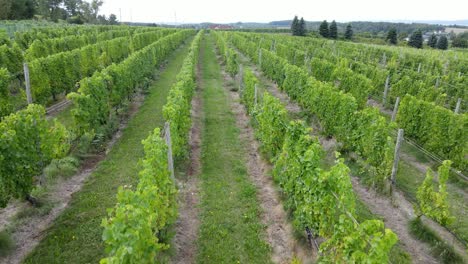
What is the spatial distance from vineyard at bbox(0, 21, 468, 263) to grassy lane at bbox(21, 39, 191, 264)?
0.04 metres

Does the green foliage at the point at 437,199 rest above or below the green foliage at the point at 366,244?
below

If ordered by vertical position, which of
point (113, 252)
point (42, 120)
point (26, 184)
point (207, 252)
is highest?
point (42, 120)

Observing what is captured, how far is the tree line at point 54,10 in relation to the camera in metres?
59.8

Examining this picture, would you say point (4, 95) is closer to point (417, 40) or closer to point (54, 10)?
point (417, 40)

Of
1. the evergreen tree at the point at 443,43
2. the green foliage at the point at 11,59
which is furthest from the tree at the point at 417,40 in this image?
the green foliage at the point at 11,59

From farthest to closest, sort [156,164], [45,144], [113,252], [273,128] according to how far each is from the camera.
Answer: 1. [273,128]
2. [45,144]
3. [156,164]
4. [113,252]

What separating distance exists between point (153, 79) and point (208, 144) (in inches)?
423

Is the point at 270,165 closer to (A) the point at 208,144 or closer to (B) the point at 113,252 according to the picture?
(A) the point at 208,144

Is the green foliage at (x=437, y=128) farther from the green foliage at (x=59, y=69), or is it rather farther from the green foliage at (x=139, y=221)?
the green foliage at (x=59, y=69)

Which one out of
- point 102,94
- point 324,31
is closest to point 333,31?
point 324,31

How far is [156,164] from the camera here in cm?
639

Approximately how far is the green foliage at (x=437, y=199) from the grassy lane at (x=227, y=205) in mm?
3335

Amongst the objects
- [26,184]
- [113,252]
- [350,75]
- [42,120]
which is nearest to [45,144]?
[42,120]

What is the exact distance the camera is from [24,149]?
7.35m
